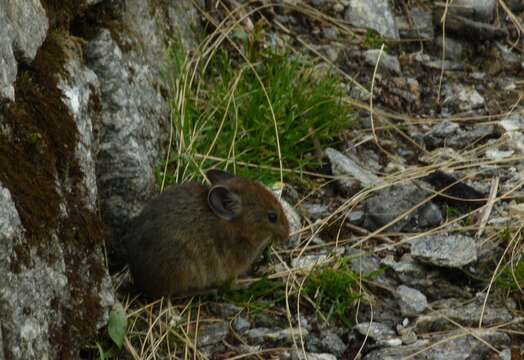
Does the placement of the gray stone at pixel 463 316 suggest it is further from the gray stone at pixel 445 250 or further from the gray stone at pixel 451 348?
the gray stone at pixel 445 250

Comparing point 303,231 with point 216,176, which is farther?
point 303,231

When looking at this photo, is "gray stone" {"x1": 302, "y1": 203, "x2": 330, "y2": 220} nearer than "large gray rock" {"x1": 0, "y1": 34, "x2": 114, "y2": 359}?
No

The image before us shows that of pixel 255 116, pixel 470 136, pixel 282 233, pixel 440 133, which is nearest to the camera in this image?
pixel 282 233

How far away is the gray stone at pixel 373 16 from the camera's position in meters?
8.62

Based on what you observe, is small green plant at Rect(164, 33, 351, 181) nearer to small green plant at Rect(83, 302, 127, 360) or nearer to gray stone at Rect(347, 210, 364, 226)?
gray stone at Rect(347, 210, 364, 226)

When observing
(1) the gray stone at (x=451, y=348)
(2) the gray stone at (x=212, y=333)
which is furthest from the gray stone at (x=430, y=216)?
(2) the gray stone at (x=212, y=333)

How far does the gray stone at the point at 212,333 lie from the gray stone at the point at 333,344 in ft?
1.68

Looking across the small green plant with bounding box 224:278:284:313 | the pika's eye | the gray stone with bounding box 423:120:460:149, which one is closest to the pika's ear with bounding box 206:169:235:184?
the pika's eye

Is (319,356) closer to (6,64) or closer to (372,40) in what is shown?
(6,64)

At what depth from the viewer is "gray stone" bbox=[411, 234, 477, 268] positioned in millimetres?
6160

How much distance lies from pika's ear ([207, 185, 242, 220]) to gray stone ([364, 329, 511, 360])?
1.14 metres

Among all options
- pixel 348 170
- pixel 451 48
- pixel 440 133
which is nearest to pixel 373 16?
pixel 451 48

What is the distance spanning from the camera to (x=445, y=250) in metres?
6.27

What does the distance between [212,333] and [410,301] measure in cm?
115
